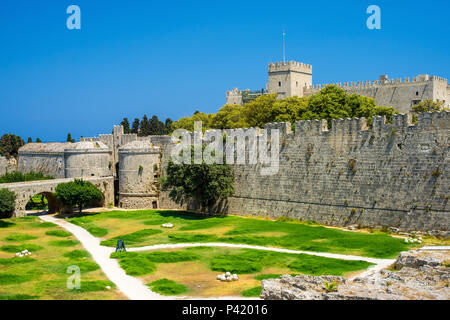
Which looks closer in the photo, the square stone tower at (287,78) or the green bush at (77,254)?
the green bush at (77,254)

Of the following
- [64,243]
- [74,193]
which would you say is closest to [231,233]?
[64,243]

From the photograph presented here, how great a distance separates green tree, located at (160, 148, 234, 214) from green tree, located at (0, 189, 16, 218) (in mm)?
10386

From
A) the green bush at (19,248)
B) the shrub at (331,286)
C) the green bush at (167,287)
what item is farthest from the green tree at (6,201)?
the shrub at (331,286)

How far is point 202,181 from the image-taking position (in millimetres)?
33844

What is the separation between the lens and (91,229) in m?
30.5

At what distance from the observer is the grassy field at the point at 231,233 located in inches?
891

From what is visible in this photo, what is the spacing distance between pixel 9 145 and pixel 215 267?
49.1m

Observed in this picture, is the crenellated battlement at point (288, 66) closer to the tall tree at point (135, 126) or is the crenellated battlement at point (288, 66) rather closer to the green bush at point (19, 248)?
the tall tree at point (135, 126)

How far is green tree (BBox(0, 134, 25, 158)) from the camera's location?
60.8 metres

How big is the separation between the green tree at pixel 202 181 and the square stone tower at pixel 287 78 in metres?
32.2

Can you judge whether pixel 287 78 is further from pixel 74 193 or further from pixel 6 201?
pixel 6 201

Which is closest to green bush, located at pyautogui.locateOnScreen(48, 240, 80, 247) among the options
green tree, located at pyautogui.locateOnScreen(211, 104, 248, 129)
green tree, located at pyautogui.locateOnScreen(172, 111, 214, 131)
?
green tree, located at pyautogui.locateOnScreen(211, 104, 248, 129)

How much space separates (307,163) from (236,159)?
6207 mm
